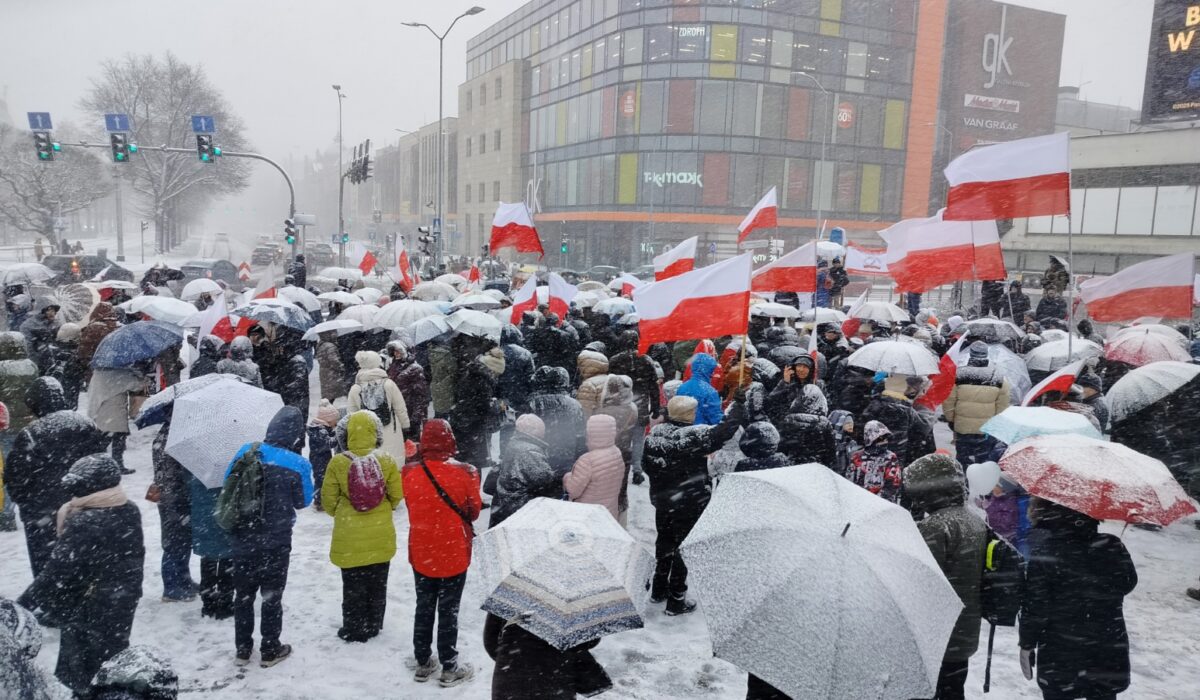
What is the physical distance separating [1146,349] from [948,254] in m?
2.81

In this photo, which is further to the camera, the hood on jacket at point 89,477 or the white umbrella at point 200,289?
the white umbrella at point 200,289

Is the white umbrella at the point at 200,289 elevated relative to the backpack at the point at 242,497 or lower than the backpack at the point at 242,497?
elevated

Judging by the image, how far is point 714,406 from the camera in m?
6.59

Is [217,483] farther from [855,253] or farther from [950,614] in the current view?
[855,253]

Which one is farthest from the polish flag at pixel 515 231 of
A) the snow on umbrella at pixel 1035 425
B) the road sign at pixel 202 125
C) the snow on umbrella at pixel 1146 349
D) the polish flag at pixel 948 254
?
the road sign at pixel 202 125

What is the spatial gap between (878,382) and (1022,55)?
235ft

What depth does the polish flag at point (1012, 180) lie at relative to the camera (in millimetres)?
8031

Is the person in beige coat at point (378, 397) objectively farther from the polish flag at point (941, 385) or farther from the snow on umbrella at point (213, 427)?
the polish flag at point (941, 385)

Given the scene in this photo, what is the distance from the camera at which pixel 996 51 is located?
63750 mm

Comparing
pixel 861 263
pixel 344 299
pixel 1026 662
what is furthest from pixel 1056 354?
pixel 344 299

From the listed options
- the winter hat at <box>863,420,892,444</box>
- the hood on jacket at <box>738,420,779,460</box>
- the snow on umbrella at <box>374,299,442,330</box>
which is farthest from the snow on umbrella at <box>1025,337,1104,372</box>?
the snow on umbrella at <box>374,299,442,330</box>

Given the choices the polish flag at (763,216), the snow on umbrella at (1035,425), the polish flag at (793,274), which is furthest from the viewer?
the polish flag at (763,216)

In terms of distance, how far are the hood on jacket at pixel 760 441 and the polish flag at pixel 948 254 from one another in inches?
219

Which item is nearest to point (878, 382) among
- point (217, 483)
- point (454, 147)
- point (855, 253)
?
point (217, 483)
